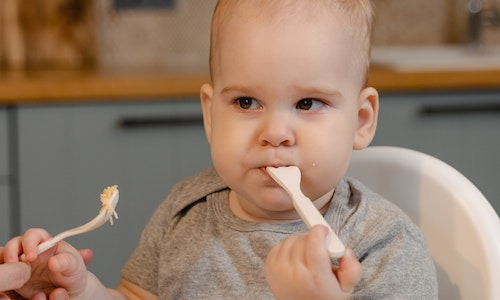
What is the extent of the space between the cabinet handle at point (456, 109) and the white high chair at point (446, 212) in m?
0.99

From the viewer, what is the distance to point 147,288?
1322 millimetres

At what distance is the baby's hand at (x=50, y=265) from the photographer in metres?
1.09

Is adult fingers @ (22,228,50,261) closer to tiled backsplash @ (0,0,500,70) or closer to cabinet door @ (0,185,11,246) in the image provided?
cabinet door @ (0,185,11,246)

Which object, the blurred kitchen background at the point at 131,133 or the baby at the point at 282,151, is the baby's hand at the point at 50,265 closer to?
the baby at the point at 282,151

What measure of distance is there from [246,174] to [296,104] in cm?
10

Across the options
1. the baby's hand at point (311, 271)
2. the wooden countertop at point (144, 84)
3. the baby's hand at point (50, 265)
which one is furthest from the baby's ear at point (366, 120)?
the wooden countertop at point (144, 84)

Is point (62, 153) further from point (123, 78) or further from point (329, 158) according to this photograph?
point (329, 158)

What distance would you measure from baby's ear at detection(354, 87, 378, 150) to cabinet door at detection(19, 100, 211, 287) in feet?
3.69

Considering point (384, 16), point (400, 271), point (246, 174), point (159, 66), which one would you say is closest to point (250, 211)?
point (246, 174)

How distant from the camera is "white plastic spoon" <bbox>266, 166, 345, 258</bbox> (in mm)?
957

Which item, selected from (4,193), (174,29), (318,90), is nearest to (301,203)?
(318,90)

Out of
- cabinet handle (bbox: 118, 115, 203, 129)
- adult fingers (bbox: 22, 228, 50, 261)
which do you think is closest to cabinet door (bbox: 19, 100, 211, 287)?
cabinet handle (bbox: 118, 115, 203, 129)

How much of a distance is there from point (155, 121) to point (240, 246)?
1.12m

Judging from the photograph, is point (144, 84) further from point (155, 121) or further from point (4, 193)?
point (4, 193)
